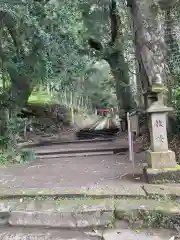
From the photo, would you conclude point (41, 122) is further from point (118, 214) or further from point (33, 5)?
point (118, 214)

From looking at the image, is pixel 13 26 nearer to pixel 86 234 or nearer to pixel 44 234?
pixel 44 234

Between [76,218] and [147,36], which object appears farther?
[147,36]

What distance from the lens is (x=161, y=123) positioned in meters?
4.60

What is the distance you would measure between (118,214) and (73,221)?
53 cm

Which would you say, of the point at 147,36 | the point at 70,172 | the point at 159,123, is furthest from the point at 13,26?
the point at 159,123

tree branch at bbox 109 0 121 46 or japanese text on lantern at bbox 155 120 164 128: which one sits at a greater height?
tree branch at bbox 109 0 121 46

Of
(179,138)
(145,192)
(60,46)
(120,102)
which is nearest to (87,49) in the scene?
(120,102)

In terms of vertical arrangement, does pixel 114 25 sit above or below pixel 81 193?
above

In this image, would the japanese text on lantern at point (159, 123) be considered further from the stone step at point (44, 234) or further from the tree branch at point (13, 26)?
the tree branch at point (13, 26)

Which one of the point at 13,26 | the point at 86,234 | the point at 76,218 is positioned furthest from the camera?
the point at 13,26

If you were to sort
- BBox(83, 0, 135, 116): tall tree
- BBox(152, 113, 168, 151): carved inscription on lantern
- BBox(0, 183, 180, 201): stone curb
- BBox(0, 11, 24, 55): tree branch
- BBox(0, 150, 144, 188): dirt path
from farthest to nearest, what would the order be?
BBox(83, 0, 135, 116): tall tree → BBox(0, 11, 24, 55): tree branch → BBox(0, 150, 144, 188): dirt path → BBox(152, 113, 168, 151): carved inscription on lantern → BBox(0, 183, 180, 201): stone curb

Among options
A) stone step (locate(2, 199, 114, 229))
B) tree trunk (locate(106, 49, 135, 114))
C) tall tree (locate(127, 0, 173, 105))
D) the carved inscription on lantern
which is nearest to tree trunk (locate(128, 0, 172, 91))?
tall tree (locate(127, 0, 173, 105))

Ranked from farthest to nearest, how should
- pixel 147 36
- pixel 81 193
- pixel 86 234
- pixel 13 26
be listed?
pixel 13 26 < pixel 147 36 < pixel 81 193 < pixel 86 234

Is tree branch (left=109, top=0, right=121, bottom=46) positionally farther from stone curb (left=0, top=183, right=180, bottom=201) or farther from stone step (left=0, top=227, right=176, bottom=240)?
stone step (left=0, top=227, right=176, bottom=240)
